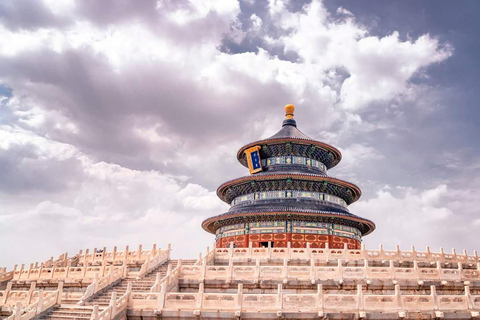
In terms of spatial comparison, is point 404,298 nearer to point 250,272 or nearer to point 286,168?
point 250,272

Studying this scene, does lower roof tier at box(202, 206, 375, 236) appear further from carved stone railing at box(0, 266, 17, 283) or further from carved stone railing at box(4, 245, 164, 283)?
carved stone railing at box(0, 266, 17, 283)

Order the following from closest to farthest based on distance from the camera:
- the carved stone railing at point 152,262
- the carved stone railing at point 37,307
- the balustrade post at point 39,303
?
the carved stone railing at point 37,307
the balustrade post at point 39,303
the carved stone railing at point 152,262

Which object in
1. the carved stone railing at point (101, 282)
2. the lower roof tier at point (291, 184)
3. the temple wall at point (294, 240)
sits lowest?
the carved stone railing at point (101, 282)

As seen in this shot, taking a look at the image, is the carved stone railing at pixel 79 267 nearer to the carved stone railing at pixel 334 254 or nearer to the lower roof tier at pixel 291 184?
the carved stone railing at pixel 334 254

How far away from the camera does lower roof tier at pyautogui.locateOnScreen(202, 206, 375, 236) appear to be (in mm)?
39469

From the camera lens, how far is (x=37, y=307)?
18.4 metres

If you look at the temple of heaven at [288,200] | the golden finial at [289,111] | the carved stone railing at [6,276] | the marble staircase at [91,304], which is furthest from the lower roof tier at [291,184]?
the carved stone railing at [6,276]

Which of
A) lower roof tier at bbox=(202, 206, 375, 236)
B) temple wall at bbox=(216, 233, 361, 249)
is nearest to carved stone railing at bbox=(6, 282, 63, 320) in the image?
lower roof tier at bbox=(202, 206, 375, 236)

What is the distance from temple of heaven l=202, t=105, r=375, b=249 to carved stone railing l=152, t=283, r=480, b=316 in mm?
18815

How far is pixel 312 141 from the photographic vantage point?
47.2 meters

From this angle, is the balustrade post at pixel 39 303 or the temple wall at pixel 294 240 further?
the temple wall at pixel 294 240

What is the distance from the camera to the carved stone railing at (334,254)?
25.4 meters

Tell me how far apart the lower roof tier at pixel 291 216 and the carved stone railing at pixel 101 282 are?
1885cm

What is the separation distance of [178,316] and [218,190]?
32.2 meters
